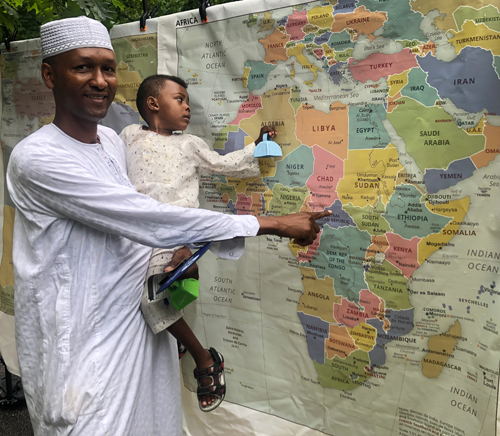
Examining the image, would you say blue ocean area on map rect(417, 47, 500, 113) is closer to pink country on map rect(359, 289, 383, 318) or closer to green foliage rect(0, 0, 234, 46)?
pink country on map rect(359, 289, 383, 318)

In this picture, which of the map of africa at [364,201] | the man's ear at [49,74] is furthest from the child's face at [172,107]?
the man's ear at [49,74]

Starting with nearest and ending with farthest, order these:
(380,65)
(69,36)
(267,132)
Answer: (69,36)
(380,65)
(267,132)

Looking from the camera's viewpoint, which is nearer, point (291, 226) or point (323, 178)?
point (291, 226)

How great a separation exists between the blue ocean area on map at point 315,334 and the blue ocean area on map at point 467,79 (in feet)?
3.49

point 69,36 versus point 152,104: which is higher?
point 69,36

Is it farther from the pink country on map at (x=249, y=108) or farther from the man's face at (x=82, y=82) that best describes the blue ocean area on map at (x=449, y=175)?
the man's face at (x=82, y=82)

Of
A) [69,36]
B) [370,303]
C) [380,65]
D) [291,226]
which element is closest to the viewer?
[69,36]

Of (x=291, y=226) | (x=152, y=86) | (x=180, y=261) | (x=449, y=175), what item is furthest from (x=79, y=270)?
(x=449, y=175)

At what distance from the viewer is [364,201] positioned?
184cm

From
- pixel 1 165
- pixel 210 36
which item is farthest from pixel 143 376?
pixel 1 165

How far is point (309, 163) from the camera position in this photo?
194 cm

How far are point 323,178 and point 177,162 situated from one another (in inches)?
25.0

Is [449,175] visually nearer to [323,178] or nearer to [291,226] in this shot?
[323,178]

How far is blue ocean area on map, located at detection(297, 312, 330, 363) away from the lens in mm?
1992
